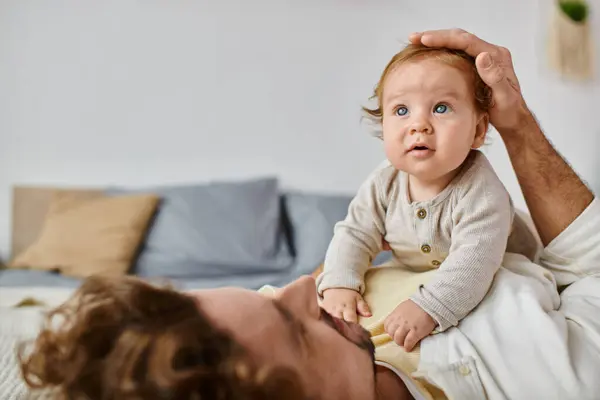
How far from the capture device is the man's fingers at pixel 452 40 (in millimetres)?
453

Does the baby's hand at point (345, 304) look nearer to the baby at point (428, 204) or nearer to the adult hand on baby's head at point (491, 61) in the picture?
the baby at point (428, 204)

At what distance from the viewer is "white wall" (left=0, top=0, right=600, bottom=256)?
730mm

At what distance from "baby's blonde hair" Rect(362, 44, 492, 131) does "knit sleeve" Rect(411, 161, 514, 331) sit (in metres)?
0.06

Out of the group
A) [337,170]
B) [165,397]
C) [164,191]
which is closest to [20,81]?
[164,191]

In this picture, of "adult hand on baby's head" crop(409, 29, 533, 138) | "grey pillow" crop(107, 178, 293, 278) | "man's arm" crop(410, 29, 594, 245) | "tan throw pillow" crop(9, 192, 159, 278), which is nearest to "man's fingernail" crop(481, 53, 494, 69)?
"adult hand on baby's head" crop(409, 29, 533, 138)

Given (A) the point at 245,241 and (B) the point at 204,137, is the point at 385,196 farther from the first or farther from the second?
(B) the point at 204,137

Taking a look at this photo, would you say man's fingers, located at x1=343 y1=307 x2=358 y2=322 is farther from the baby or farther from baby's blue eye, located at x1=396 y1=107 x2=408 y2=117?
baby's blue eye, located at x1=396 y1=107 x2=408 y2=117

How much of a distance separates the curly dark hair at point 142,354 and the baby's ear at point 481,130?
25cm

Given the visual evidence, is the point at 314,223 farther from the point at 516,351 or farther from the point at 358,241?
the point at 516,351

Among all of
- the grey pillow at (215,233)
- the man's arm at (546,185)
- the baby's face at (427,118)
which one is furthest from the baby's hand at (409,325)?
the grey pillow at (215,233)

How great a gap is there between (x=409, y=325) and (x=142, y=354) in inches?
8.9

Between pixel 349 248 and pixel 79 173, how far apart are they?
140cm

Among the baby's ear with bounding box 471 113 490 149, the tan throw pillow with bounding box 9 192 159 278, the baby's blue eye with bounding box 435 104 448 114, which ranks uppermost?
the baby's blue eye with bounding box 435 104 448 114

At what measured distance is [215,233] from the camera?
1.35 metres
